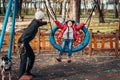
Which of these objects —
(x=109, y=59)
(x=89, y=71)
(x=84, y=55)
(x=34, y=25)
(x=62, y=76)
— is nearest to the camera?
(x=34, y=25)

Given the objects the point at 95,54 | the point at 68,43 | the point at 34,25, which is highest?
the point at 34,25

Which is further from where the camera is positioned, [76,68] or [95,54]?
[95,54]

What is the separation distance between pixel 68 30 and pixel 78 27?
0.40 metres

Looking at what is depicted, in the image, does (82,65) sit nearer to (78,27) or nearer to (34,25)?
(78,27)

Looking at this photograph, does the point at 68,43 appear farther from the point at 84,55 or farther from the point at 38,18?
the point at 84,55

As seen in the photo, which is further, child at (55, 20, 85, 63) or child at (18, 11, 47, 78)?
child at (55, 20, 85, 63)

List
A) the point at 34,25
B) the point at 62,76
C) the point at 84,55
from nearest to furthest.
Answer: the point at 34,25
the point at 62,76
the point at 84,55

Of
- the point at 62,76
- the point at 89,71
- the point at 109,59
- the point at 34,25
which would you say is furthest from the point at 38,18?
the point at 109,59

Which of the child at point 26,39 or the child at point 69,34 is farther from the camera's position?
the child at point 69,34

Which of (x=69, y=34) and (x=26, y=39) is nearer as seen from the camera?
(x=26, y=39)

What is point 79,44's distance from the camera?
12203 mm

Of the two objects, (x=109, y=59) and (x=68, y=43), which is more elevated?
(x=68, y=43)

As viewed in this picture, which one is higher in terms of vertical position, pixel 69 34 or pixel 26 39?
pixel 26 39

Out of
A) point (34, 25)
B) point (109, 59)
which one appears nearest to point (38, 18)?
point (34, 25)
